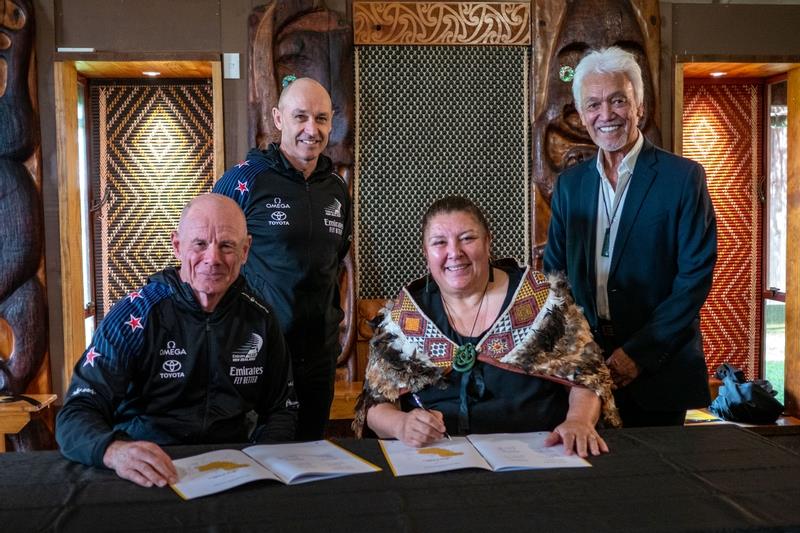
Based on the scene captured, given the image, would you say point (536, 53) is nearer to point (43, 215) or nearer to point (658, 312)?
point (658, 312)

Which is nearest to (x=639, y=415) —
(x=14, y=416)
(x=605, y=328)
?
(x=605, y=328)

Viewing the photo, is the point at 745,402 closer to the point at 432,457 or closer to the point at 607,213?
the point at 607,213

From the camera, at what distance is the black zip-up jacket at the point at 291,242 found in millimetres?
2600

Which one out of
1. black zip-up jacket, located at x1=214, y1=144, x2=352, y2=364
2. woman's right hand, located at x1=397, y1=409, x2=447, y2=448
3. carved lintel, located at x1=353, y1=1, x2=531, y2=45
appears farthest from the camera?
carved lintel, located at x1=353, y1=1, x2=531, y2=45

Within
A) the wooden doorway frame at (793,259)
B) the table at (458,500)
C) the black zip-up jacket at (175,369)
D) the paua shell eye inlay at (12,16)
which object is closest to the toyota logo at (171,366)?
the black zip-up jacket at (175,369)

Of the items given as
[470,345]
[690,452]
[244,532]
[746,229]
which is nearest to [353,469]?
[244,532]

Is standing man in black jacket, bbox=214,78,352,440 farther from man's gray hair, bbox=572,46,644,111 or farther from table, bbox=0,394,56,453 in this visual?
table, bbox=0,394,56,453

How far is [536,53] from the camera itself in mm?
3943

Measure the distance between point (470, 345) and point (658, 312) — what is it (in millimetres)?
611

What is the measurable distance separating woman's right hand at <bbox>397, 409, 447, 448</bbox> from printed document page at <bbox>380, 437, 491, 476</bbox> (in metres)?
0.02

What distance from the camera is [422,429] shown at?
1764mm

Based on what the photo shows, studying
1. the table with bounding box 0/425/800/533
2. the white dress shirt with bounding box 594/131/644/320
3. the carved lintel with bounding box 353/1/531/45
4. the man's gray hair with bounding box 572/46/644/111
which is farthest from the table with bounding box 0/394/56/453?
the man's gray hair with bounding box 572/46/644/111

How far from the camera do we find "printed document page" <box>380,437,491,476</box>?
1.57 meters

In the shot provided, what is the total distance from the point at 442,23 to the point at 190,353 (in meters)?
2.62
